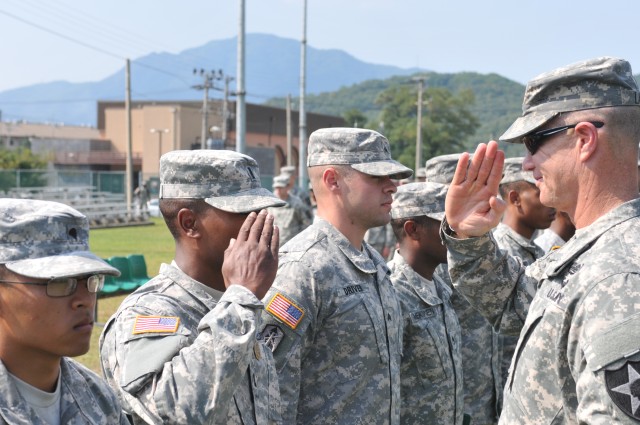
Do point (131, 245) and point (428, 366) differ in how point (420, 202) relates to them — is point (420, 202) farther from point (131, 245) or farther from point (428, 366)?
point (131, 245)

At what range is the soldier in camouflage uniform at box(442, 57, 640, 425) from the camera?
2442 mm

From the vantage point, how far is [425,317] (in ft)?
16.5

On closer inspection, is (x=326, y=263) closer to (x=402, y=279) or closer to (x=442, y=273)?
(x=402, y=279)

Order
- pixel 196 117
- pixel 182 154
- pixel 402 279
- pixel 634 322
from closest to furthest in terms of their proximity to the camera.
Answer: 1. pixel 634 322
2. pixel 182 154
3. pixel 402 279
4. pixel 196 117

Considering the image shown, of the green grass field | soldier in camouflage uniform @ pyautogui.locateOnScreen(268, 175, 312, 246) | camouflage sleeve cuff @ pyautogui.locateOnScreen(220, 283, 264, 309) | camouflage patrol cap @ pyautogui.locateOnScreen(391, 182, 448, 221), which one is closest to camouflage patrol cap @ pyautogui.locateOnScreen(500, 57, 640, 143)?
camouflage sleeve cuff @ pyautogui.locateOnScreen(220, 283, 264, 309)

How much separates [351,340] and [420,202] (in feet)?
5.11

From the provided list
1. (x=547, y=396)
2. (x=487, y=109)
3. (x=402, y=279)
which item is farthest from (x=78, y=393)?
(x=487, y=109)

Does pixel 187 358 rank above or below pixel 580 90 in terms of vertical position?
below

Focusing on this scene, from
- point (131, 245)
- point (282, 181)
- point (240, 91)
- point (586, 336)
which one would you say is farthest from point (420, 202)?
point (131, 245)

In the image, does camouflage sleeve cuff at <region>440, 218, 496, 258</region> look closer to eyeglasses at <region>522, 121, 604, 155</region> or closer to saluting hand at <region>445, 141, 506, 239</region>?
saluting hand at <region>445, 141, 506, 239</region>

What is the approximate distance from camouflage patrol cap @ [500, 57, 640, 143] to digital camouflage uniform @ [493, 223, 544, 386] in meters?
3.11

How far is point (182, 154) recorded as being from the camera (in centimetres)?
364

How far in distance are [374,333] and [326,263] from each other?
423mm

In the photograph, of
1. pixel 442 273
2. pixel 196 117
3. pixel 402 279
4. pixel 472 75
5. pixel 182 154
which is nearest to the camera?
pixel 182 154
